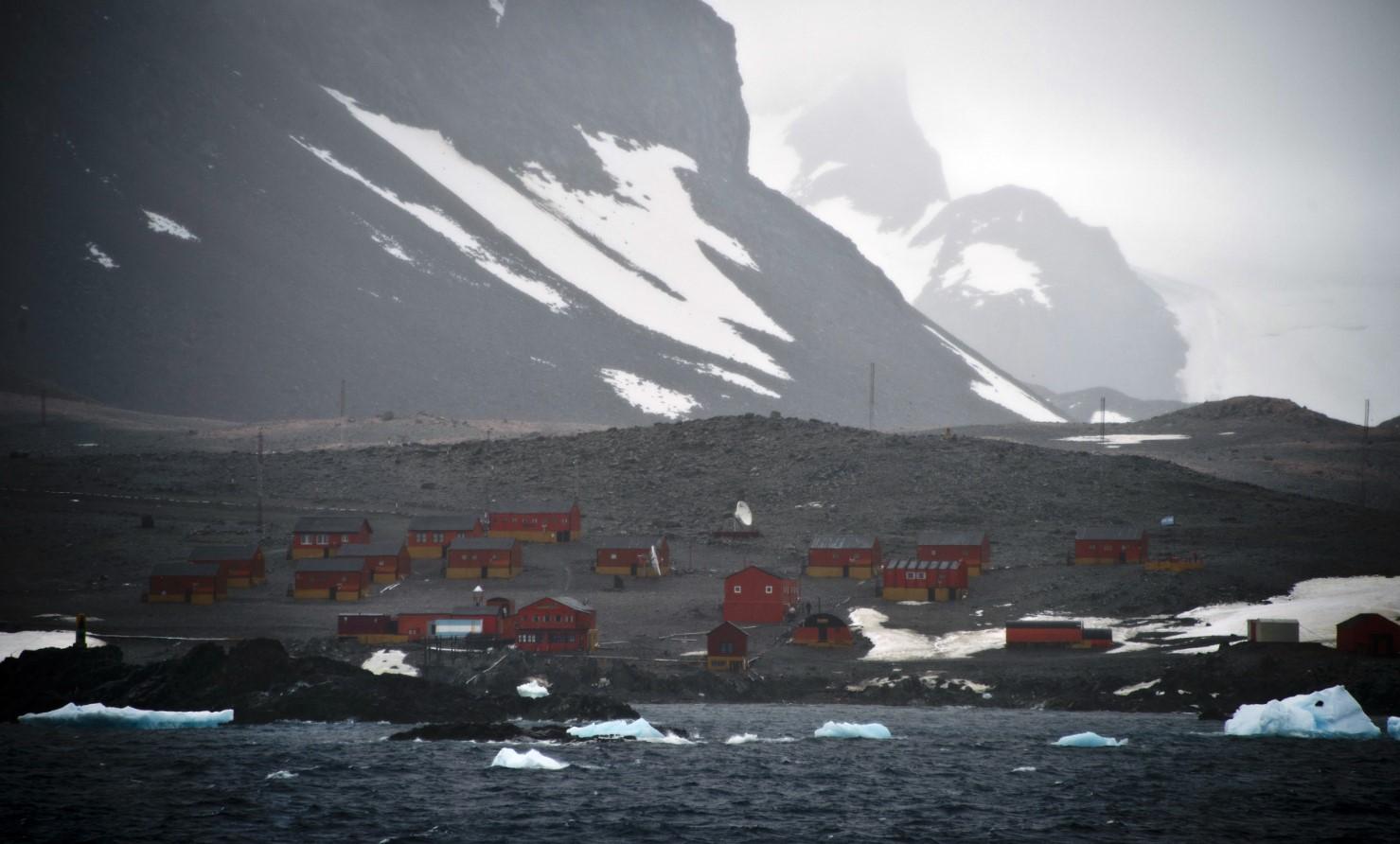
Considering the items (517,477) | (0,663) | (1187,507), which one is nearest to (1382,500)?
(1187,507)

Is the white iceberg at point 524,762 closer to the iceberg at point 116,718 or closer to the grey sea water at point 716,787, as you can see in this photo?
the grey sea water at point 716,787

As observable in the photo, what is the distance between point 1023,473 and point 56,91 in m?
131

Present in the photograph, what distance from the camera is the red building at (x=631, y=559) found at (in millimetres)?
90375

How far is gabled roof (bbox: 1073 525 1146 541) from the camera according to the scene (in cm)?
9025

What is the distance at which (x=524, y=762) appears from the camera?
169 ft

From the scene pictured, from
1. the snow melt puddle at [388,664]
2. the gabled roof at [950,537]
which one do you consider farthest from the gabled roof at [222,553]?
the gabled roof at [950,537]

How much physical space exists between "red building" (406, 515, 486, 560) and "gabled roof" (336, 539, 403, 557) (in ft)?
14.1

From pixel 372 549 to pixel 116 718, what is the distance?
2877cm

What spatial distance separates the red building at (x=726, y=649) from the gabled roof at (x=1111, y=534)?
27.2 m

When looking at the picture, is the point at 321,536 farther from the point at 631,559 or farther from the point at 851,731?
the point at 851,731

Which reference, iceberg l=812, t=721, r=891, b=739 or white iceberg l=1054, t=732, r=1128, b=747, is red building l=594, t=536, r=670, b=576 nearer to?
iceberg l=812, t=721, r=891, b=739

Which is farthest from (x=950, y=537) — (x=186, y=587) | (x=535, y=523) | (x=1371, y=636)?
(x=186, y=587)

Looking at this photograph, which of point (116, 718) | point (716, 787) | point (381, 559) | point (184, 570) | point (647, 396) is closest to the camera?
point (716, 787)

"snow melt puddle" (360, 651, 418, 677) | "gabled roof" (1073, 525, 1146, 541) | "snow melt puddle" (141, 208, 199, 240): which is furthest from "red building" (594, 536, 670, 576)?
"snow melt puddle" (141, 208, 199, 240)
